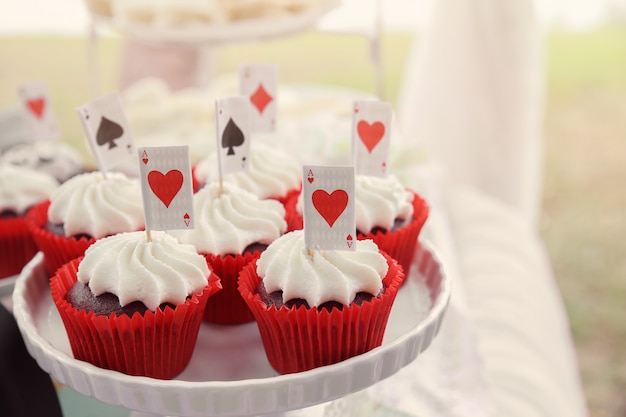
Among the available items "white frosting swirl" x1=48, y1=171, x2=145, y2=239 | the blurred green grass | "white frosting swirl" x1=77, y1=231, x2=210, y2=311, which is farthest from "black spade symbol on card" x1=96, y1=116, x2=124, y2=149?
the blurred green grass

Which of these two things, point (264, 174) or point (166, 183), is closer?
point (166, 183)

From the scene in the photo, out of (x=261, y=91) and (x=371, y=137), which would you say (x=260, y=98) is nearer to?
(x=261, y=91)

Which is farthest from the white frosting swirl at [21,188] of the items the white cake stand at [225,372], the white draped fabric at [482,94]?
the white draped fabric at [482,94]

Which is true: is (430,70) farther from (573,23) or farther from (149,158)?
(573,23)

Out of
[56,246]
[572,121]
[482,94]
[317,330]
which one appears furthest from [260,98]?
[572,121]

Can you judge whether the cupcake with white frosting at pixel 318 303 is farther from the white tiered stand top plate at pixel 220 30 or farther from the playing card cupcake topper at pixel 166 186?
the white tiered stand top plate at pixel 220 30
